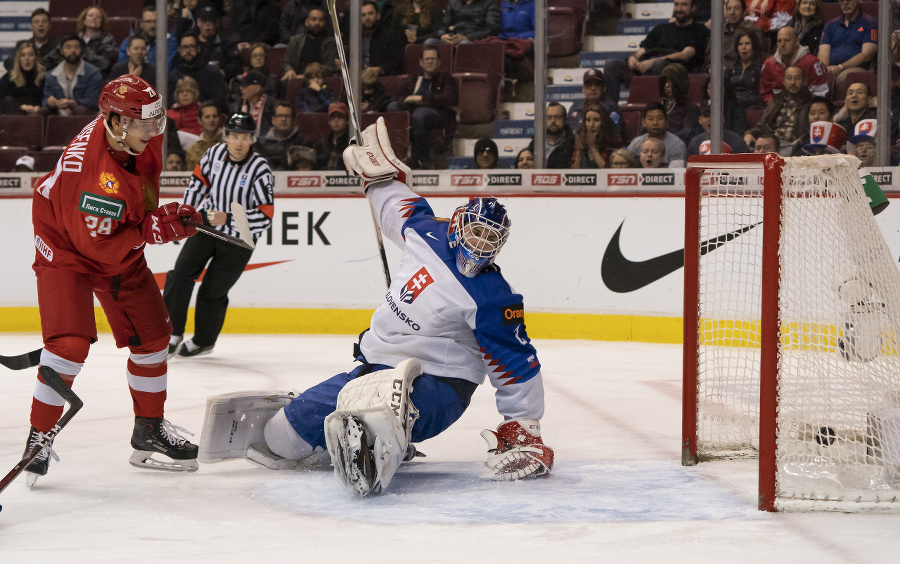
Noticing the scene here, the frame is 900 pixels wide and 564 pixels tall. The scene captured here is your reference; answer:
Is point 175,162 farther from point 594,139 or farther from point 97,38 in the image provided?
point 594,139

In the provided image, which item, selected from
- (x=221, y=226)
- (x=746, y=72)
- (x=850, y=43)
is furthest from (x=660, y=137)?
(x=221, y=226)

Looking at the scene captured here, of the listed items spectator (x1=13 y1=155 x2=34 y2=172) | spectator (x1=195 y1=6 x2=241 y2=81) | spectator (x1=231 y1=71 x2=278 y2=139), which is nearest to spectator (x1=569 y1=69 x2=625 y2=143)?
spectator (x1=231 y1=71 x2=278 y2=139)

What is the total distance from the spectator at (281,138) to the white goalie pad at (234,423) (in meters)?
4.19

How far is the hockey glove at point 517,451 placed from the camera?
115 inches

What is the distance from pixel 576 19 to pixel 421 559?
5158 mm

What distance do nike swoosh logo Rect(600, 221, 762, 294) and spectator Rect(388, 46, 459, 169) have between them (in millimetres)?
1411

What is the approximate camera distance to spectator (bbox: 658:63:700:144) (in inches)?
257

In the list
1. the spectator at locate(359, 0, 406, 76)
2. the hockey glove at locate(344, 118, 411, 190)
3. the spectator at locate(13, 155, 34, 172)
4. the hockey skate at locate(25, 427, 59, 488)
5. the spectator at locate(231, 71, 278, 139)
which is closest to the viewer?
the hockey skate at locate(25, 427, 59, 488)

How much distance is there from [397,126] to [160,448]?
14.0 ft

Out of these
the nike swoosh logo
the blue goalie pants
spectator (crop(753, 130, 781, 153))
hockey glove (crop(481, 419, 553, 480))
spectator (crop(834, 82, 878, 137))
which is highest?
spectator (crop(834, 82, 878, 137))

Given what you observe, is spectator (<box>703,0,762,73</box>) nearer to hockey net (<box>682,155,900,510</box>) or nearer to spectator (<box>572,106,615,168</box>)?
spectator (<box>572,106,615,168</box>)

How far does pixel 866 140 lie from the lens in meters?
6.15

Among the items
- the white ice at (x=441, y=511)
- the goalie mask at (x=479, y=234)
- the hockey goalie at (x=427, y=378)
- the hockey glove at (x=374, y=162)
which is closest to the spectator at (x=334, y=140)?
the white ice at (x=441, y=511)

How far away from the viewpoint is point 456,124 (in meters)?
7.04
